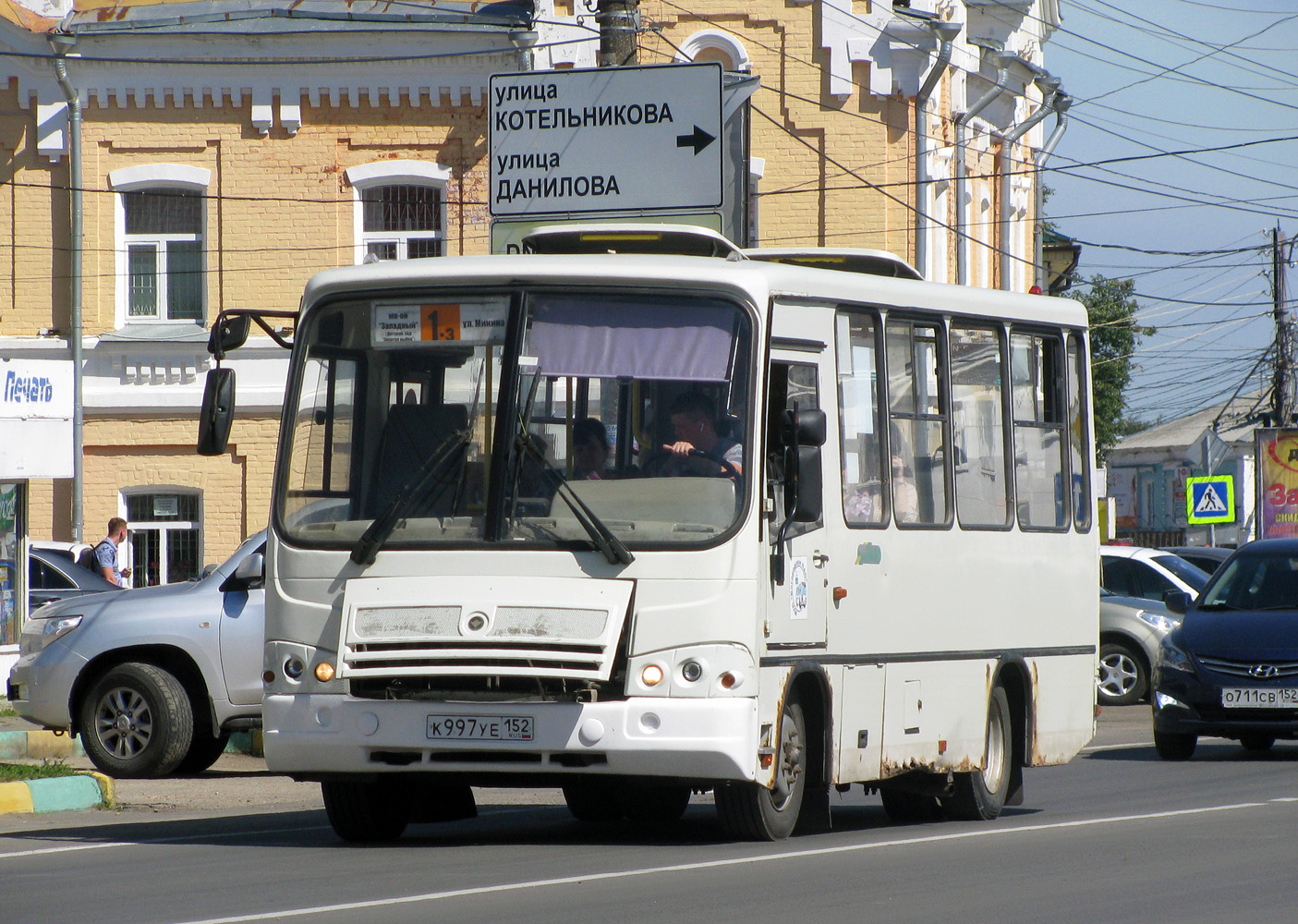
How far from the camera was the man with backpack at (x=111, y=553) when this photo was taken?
74.7 feet

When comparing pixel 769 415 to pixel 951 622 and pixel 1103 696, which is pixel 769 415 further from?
pixel 1103 696

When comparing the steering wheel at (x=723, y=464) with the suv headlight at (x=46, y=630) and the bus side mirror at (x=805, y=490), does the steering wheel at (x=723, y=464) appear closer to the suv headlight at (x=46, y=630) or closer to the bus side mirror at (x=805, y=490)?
the bus side mirror at (x=805, y=490)

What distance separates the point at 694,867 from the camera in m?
8.91

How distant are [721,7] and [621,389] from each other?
18.4 metres

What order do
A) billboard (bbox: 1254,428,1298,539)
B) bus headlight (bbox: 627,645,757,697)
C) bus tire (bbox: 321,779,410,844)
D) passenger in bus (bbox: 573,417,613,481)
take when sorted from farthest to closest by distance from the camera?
billboard (bbox: 1254,428,1298,539)
bus tire (bbox: 321,779,410,844)
passenger in bus (bbox: 573,417,613,481)
bus headlight (bbox: 627,645,757,697)

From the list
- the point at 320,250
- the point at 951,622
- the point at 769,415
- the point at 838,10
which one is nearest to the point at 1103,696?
the point at 838,10

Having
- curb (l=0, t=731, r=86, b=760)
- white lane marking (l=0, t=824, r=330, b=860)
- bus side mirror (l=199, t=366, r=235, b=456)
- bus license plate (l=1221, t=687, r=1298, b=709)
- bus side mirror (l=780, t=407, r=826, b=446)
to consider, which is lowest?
white lane marking (l=0, t=824, r=330, b=860)

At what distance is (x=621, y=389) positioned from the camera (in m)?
9.49

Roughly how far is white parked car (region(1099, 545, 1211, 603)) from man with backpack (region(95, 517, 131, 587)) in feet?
36.1

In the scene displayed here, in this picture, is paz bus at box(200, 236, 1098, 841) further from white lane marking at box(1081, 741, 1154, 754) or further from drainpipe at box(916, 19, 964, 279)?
drainpipe at box(916, 19, 964, 279)

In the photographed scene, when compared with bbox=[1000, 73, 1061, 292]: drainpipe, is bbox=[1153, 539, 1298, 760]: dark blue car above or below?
below

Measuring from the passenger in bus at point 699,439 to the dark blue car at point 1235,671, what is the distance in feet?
25.8

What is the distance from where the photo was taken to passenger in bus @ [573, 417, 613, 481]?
9.42m

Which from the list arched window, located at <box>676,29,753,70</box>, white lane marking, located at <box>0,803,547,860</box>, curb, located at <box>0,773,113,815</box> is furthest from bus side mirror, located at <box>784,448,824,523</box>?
arched window, located at <box>676,29,753,70</box>
